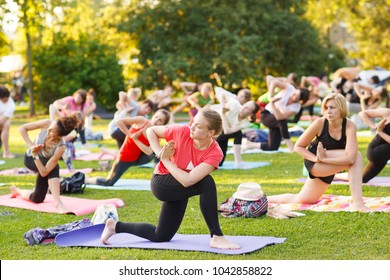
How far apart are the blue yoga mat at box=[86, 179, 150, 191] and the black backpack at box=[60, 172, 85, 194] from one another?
1.46 feet

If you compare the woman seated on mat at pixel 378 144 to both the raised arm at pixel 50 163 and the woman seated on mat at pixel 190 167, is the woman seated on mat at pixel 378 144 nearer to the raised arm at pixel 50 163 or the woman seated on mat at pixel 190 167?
the woman seated on mat at pixel 190 167

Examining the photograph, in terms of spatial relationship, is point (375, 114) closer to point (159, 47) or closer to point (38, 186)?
point (38, 186)

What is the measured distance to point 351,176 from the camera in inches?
314

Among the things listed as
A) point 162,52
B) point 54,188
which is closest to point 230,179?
point 54,188

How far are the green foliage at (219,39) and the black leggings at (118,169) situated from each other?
16509 millimetres

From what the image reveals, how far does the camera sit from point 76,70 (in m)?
28.4

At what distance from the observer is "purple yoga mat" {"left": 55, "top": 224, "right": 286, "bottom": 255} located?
627cm

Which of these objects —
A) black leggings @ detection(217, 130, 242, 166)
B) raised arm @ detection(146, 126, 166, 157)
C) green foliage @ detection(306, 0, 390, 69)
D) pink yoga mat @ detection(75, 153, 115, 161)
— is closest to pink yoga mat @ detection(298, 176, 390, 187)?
black leggings @ detection(217, 130, 242, 166)

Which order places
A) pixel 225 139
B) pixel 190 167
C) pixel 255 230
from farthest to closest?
pixel 225 139, pixel 255 230, pixel 190 167

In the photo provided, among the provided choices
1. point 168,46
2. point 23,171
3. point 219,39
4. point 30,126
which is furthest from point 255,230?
point 168,46

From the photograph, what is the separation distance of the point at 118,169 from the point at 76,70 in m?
18.5

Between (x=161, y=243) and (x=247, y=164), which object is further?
(x=247, y=164)

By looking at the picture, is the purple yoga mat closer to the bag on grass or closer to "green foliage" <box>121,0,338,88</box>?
the bag on grass

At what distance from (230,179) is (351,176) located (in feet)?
10.8
